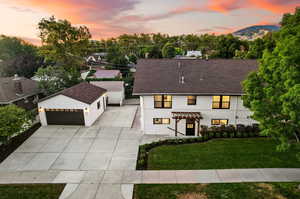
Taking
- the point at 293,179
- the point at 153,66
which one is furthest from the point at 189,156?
the point at 153,66

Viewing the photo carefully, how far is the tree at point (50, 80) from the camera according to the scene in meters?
25.2

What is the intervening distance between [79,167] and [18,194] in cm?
344

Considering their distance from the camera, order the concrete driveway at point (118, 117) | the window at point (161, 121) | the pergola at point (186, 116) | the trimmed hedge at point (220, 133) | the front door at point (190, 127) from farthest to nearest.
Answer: the concrete driveway at point (118, 117)
the window at point (161, 121)
the front door at point (190, 127)
the pergola at point (186, 116)
the trimmed hedge at point (220, 133)

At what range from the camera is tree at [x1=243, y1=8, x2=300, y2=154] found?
25.6 ft

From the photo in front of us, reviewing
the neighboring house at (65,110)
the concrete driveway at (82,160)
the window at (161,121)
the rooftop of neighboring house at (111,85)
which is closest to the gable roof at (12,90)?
the neighboring house at (65,110)

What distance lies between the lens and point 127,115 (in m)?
22.8

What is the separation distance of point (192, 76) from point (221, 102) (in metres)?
3.85

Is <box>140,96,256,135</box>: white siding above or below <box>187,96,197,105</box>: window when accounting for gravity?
below

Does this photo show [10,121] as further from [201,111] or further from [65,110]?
[201,111]

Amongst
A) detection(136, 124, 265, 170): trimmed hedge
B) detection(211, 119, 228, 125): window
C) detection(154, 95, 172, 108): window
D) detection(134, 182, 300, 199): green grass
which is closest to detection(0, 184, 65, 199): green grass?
detection(134, 182, 300, 199): green grass

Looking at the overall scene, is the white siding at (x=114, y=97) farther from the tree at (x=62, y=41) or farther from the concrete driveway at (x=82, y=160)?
the tree at (x=62, y=41)

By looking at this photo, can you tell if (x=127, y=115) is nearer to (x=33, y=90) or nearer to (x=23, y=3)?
(x=33, y=90)

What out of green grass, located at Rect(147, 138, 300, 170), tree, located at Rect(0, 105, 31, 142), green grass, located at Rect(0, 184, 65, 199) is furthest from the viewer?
tree, located at Rect(0, 105, 31, 142)

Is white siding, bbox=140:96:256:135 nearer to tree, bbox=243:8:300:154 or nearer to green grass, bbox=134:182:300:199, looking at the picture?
tree, bbox=243:8:300:154
